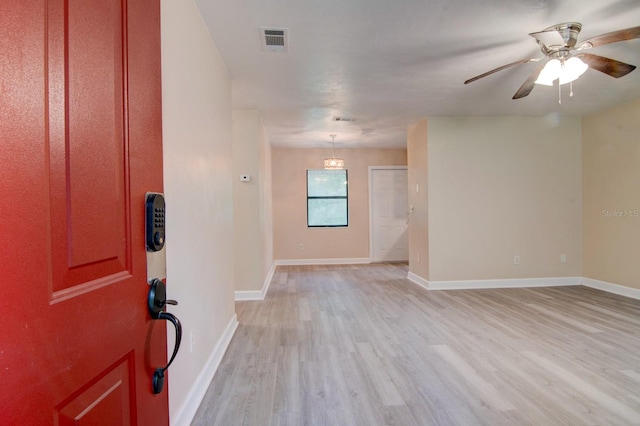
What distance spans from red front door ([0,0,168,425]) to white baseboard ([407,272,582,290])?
459 cm

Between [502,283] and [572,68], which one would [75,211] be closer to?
[572,68]

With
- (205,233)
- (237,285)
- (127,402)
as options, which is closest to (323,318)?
(237,285)

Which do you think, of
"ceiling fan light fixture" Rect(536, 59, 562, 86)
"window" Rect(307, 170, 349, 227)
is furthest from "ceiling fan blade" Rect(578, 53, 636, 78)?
"window" Rect(307, 170, 349, 227)

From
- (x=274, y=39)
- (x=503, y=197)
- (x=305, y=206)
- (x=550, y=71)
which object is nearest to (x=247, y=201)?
(x=274, y=39)

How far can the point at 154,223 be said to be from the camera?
0.86m

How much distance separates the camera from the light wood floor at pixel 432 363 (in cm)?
193

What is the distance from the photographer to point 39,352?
1.68ft

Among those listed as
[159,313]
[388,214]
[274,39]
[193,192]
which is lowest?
[159,313]

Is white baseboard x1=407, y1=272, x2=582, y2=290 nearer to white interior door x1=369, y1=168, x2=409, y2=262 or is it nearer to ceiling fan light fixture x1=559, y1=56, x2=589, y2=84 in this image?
white interior door x1=369, y1=168, x2=409, y2=262

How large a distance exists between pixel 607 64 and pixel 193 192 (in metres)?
2.94

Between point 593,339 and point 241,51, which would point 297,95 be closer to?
point 241,51

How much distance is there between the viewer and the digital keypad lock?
847 millimetres

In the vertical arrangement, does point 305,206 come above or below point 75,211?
above

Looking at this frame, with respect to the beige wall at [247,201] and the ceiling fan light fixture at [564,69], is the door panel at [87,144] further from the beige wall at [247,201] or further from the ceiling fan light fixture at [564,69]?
the beige wall at [247,201]
